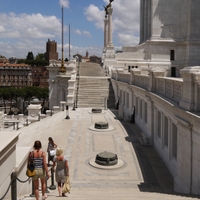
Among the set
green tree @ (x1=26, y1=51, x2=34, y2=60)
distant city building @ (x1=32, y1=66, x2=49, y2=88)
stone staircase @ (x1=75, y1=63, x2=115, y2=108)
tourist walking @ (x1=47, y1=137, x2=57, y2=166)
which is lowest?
tourist walking @ (x1=47, y1=137, x2=57, y2=166)

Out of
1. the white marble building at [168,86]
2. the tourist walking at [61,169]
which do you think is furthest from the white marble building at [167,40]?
the tourist walking at [61,169]

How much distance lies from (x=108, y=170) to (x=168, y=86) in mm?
4729

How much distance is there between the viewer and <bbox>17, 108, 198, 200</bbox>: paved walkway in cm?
880

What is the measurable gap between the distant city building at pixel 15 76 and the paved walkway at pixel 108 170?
360 feet

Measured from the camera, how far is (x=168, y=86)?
12.5 metres

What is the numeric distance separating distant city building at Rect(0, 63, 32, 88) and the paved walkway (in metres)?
110

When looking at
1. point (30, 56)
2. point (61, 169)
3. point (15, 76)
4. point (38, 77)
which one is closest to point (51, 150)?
point (61, 169)

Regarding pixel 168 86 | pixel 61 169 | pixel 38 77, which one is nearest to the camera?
pixel 61 169

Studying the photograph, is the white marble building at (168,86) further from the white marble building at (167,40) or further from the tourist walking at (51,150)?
the tourist walking at (51,150)

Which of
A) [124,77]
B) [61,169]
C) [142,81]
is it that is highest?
[124,77]

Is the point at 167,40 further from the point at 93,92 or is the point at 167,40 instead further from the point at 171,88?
the point at 171,88

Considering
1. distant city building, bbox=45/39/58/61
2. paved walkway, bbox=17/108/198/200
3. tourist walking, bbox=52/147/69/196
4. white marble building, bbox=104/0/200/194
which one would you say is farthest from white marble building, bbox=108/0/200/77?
distant city building, bbox=45/39/58/61

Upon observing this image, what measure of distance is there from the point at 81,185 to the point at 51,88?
28468 mm

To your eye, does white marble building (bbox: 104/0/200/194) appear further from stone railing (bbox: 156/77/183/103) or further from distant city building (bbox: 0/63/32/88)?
distant city building (bbox: 0/63/32/88)
